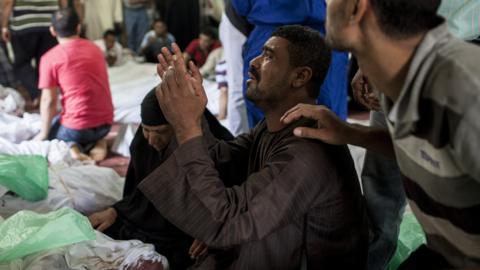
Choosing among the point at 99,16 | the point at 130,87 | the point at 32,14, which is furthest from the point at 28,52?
the point at 99,16

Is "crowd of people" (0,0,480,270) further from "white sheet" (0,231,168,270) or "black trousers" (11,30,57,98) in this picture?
"black trousers" (11,30,57,98)

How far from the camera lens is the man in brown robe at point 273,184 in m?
1.06

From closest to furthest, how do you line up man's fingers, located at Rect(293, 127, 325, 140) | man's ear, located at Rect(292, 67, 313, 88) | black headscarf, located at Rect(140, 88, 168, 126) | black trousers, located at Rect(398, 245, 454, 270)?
black trousers, located at Rect(398, 245, 454, 270), man's fingers, located at Rect(293, 127, 325, 140), man's ear, located at Rect(292, 67, 313, 88), black headscarf, located at Rect(140, 88, 168, 126)

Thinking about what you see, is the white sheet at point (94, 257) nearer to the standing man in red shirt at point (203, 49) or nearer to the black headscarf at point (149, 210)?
the black headscarf at point (149, 210)

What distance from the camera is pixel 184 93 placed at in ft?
3.64

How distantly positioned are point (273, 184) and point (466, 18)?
0.79 metres

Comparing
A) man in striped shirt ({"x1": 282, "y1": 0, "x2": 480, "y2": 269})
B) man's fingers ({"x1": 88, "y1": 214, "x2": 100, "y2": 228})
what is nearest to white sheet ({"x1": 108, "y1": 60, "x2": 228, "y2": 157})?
man's fingers ({"x1": 88, "y1": 214, "x2": 100, "y2": 228})

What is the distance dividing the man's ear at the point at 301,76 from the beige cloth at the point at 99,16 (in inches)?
204

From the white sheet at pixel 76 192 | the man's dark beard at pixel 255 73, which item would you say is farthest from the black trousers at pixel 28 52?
the man's dark beard at pixel 255 73

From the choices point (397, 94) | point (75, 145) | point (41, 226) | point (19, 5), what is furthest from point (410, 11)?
point (19, 5)

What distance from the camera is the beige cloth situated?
240 inches

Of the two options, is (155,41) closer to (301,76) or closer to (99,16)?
A: (99,16)

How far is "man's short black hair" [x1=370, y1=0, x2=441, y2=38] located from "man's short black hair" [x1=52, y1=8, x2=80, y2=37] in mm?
2430

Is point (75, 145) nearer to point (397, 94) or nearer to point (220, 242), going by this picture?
point (220, 242)
